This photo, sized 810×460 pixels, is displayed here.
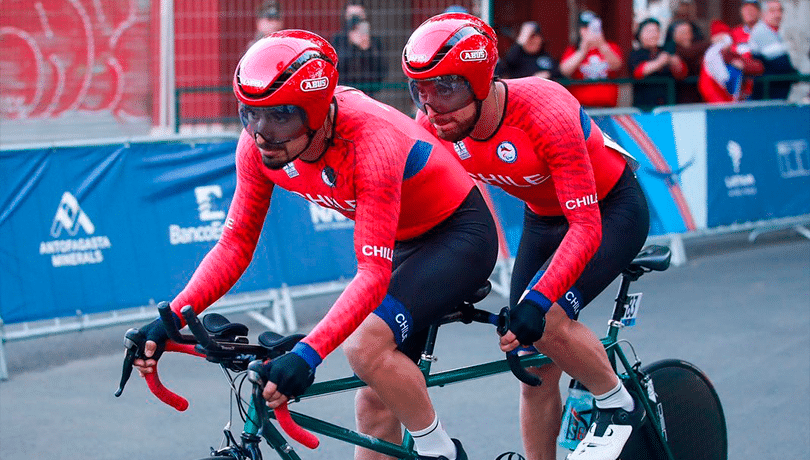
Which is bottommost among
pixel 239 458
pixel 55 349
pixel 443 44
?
pixel 55 349

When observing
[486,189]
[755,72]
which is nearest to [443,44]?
[486,189]

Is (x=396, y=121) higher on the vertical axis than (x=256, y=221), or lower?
higher

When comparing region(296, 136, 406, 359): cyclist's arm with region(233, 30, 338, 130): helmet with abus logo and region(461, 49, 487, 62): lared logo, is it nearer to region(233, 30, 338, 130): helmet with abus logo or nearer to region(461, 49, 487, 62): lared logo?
region(233, 30, 338, 130): helmet with abus logo

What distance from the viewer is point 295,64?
3320 mm

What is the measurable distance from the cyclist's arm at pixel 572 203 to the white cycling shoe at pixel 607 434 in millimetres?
713

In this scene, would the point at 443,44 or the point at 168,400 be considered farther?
the point at 443,44

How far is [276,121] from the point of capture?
3363 mm

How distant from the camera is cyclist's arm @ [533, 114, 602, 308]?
3881 millimetres

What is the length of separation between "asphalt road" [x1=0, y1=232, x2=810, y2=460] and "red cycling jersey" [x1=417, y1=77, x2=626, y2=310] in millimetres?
1807

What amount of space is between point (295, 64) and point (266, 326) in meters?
5.34

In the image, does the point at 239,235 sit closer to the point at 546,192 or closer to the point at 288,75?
the point at 288,75

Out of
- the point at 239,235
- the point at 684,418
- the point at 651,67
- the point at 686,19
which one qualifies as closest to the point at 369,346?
the point at 239,235

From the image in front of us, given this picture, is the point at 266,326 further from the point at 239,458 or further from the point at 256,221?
the point at 239,458

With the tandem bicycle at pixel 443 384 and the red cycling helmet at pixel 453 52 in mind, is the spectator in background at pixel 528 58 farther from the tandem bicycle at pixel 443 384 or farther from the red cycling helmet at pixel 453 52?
the red cycling helmet at pixel 453 52
